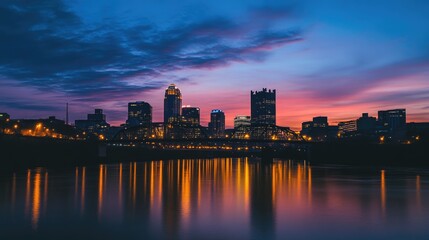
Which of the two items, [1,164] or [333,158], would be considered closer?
[1,164]

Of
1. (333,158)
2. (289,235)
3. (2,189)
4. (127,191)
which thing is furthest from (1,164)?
(333,158)

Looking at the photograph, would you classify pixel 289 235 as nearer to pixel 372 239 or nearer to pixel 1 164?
pixel 372 239

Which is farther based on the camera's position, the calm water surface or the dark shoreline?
the dark shoreline

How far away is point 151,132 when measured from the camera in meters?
198

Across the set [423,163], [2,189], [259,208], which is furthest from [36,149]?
[423,163]

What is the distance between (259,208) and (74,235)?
1610cm

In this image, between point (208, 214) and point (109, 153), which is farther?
point (109, 153)

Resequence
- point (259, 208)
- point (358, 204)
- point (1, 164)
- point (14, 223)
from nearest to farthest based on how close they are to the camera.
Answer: point (14, 223), point (259, 208), point (358, 204), point (1, 164)

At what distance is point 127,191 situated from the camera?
4791cm

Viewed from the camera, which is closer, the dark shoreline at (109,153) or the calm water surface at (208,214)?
the calm water surface at (208,214)

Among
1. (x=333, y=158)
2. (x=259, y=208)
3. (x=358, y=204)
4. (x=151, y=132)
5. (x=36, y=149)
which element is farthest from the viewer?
(x=151, y=132)

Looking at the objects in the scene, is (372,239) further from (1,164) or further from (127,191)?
(1,164)

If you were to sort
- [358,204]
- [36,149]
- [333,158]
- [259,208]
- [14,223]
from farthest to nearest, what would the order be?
[333,158]
[36,149]
[358,204]
[259,208]
[14,223]

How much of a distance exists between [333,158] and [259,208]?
4878 inches
